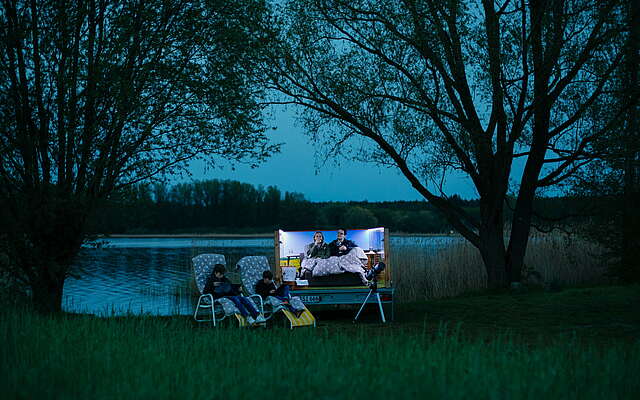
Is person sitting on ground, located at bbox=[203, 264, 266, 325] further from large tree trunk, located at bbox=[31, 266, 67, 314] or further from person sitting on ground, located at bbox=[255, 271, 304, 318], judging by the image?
large tree trunk, located at bbox=[31, 266, 67, 314]

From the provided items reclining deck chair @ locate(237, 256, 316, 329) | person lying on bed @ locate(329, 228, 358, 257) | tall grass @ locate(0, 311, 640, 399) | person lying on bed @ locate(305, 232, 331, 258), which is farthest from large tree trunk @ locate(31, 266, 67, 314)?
person lying on bed @ locate(329, 228, 358, 257)

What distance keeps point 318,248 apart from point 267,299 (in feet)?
7.44

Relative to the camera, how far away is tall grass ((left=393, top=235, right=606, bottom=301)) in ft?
53.3

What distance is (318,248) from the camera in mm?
12938

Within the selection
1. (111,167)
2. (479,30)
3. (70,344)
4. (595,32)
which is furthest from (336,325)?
(595,32)

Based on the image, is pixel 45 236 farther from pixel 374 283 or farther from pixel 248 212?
pixel 248 212

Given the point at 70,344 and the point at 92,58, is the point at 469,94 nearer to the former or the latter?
the point at 92,58

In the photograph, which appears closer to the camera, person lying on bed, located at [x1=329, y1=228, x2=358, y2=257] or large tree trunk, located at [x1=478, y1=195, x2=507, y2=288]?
person lying on bed, located at [x1=329, y1=228, x2=358, y2=257]

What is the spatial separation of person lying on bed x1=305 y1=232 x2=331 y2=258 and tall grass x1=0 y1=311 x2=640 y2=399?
5469mm

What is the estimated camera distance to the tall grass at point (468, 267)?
16.2m

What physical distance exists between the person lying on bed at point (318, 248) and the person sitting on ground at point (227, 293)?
230 centimetres

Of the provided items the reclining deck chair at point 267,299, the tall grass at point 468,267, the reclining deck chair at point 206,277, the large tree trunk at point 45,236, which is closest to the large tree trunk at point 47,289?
the large tree trunk at point 45,236

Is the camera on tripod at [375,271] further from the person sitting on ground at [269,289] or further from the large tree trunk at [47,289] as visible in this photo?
the large tree trunk at [47,289]

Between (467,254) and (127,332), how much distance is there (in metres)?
10.7
